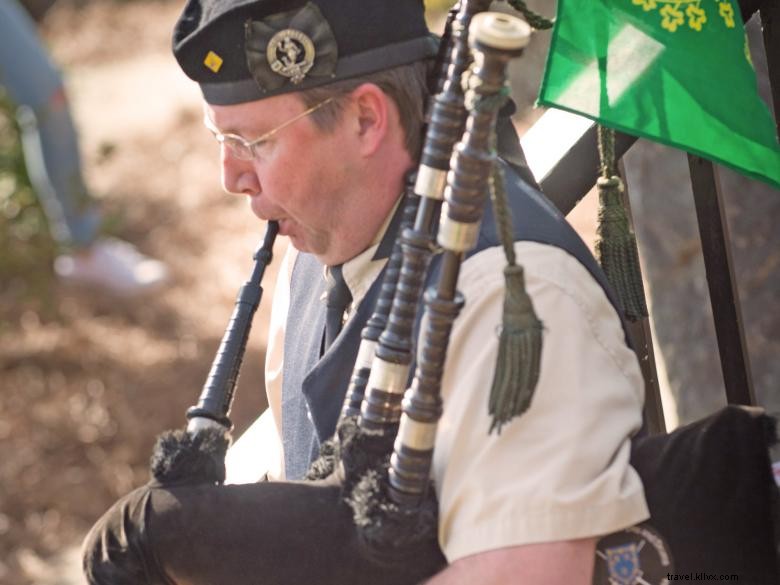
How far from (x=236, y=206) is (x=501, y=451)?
4639 millimetres

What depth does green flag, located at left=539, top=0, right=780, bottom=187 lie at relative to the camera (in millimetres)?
1870

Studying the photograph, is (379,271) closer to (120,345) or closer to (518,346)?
(518,346)

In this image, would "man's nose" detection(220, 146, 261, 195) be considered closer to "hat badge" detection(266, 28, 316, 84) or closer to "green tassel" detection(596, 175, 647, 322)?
"hat badge" detection(266, 28, 316, 84)

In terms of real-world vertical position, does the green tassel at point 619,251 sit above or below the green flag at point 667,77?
below

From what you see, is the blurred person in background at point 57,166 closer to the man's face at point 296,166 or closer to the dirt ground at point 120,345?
the dirt ground at point 120,345

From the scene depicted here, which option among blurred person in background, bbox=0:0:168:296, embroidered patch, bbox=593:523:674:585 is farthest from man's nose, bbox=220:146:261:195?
blurred person in background, bbox=0:0:168:296

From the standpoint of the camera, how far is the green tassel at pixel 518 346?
4.99 ft

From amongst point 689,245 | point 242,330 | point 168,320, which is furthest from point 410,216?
point 168,320

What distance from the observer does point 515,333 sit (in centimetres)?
152

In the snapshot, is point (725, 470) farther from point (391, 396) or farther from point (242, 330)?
point (242, 330)

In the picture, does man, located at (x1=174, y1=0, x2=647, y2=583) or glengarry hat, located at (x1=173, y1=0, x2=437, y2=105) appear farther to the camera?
glengarry hat, located at (x1=173, y1=0, x2=437, y2=105)

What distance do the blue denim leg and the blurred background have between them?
0.27ft

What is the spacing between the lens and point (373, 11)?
1.90 meters

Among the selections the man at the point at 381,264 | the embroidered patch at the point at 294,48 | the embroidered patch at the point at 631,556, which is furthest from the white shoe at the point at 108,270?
the embroidered patch at the point at 631,556
